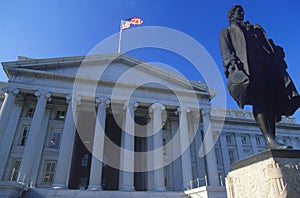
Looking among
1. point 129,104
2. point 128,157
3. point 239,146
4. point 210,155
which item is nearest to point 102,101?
point 129,104

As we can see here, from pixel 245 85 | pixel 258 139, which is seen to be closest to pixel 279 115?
pixel 245 85

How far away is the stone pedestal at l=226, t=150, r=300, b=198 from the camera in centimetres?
268

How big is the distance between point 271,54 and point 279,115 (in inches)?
44.2

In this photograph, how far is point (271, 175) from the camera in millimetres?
2789

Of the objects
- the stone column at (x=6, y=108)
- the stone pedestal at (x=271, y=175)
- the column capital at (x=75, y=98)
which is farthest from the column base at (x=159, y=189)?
the stone pedestal at (x=271, y=175)

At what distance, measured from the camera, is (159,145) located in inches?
928

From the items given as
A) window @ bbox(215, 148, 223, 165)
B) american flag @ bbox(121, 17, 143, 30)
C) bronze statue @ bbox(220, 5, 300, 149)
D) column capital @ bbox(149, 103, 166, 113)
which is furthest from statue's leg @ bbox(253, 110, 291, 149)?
window @ bbox(215, 148, 223, 165)

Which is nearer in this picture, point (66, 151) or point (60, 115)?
point (66, 151)

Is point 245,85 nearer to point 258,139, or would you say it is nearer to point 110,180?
point 110,180

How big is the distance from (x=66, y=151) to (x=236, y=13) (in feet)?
67.2

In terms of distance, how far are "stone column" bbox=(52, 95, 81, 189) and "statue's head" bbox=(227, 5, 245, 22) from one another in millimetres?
19666

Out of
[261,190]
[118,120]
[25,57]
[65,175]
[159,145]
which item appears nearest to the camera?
[261,190]

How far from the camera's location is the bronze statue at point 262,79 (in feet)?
11.5

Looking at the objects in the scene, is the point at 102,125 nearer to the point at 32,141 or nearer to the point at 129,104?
the point at 129,104
